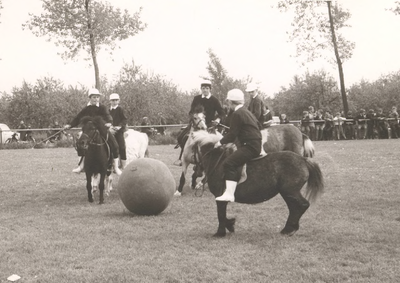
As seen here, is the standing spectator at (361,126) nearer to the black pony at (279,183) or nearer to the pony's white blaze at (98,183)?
the pony's white blaze at (98,183)

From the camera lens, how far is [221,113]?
46.9 feet

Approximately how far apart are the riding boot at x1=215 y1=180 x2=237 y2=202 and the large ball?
221 centimetres

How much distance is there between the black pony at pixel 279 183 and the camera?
8.63m

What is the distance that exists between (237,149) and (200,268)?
2511 millimetres

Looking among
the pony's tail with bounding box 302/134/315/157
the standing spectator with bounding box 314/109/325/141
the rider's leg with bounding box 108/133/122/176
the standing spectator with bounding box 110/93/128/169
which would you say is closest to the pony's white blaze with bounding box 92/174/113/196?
the rider's leg with bounding box 108/133/122/176

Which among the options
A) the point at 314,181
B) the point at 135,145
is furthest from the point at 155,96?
the point at 314,181

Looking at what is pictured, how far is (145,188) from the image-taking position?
1044 centimetres

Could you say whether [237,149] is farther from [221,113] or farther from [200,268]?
[221,113]

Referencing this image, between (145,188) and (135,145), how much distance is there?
5520 mm

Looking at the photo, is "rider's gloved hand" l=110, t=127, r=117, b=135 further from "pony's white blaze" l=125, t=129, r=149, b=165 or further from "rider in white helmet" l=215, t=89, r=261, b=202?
"rider in white helmet" l=215, t=89, r=261, b=202

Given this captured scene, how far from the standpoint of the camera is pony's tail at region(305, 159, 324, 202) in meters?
8.78

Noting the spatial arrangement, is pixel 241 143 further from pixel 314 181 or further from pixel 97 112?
pixel 97 112

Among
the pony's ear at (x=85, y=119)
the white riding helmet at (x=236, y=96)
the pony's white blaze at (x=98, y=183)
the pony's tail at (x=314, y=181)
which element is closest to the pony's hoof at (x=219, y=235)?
the pony's tail at (x=314, y=181)

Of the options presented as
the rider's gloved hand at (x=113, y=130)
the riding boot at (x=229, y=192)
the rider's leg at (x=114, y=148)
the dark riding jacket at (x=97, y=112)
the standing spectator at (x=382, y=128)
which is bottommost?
the standing spectator at (x=382, y=128)
